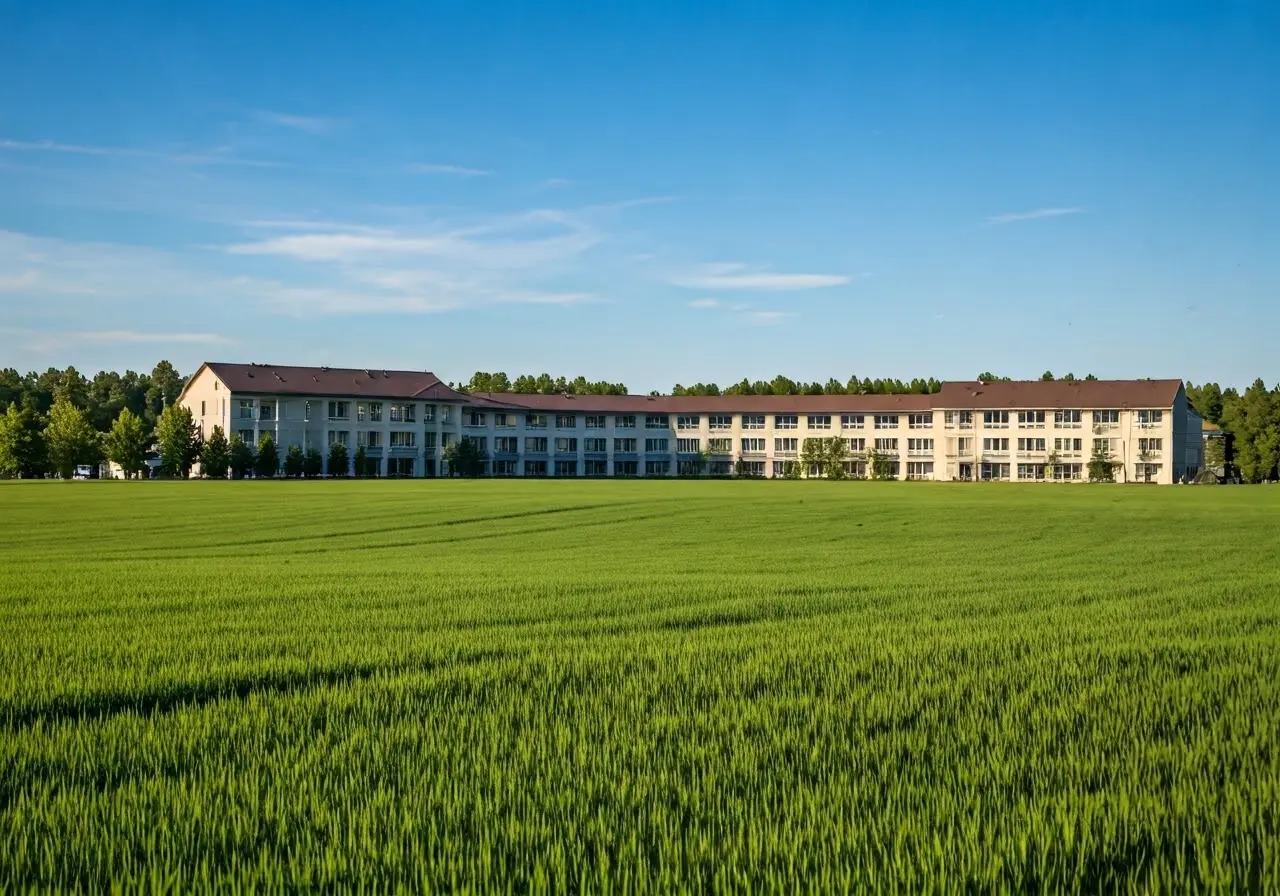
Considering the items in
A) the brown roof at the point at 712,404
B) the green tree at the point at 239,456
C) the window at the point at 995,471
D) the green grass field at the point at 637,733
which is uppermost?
the brown roof at the point at 712,404

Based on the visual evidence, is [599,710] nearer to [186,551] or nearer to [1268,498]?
[186,551]

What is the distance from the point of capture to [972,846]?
5852 millimetres

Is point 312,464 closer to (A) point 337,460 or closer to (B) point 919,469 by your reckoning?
(A) point 337,460

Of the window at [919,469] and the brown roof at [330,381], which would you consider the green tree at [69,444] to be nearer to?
the brown roof at [330,381]

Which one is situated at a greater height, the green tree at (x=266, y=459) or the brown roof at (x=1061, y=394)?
the brown roof at (x=1061, y=394)

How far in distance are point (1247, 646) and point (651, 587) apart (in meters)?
9.59

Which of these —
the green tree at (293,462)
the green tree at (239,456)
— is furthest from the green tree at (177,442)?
the green tree at (293,462)

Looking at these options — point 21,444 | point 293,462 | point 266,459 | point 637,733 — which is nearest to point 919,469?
point 293,462

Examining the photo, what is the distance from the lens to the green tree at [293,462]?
354 ft

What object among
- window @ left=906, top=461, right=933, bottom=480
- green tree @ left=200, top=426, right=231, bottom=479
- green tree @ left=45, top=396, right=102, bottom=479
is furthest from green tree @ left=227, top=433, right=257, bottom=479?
window @ left=906, top=461, right=933, bottom=480

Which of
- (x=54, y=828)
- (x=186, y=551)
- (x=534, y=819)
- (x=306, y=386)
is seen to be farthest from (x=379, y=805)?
(x=306, y=386)

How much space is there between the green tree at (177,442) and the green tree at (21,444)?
1133 centimetres

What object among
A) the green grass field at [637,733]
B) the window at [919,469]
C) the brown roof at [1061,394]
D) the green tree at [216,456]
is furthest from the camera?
the window at [919,469]

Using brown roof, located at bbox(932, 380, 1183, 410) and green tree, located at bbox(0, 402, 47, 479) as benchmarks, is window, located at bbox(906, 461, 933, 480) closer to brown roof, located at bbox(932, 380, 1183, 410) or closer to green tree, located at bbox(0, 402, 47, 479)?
brown roof, located at bbox(932, 380, 1183, 410)
